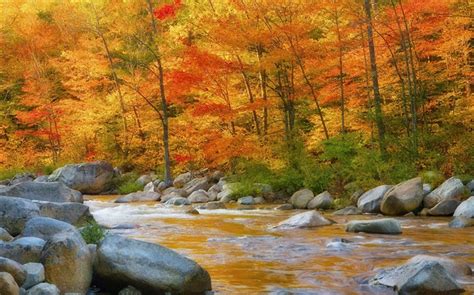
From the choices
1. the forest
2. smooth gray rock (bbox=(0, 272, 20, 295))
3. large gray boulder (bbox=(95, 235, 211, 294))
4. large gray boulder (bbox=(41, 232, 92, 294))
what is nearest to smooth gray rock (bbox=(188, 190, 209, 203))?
the forest

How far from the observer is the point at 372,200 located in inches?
516

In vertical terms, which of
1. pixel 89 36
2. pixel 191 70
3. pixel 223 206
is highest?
pixel 89 36

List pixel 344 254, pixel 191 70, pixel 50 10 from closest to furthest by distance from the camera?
pixel 344 254
pixel 191 70
pixel 50 10

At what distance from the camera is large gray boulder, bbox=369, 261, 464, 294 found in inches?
214

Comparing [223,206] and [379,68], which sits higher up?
Result: [379,68]

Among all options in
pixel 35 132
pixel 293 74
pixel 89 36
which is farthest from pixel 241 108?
pixel 35 132

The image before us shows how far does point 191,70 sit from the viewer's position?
19.8m

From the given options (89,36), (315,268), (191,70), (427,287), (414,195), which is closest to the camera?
(427,287)

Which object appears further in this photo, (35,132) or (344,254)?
(35,132)

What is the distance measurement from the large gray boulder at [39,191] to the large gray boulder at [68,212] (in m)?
1.68

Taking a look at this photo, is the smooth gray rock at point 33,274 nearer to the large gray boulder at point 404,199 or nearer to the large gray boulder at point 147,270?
the large gray boulder at point 147,270

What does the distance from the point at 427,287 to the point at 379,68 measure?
14.4 meters

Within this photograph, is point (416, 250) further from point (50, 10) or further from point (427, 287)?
point (50, 10)

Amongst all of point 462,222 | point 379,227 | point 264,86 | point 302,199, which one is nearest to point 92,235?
point 379,227
